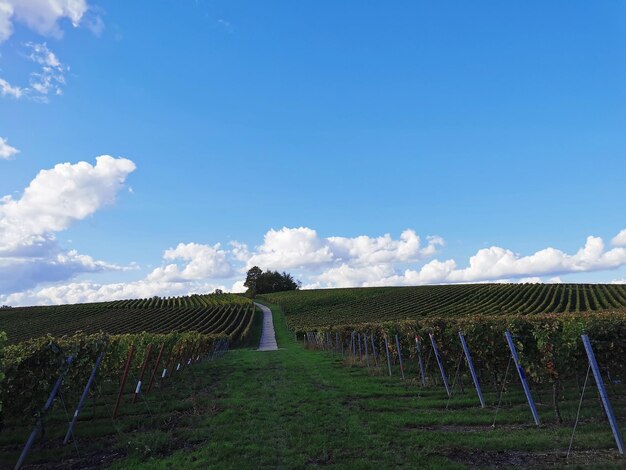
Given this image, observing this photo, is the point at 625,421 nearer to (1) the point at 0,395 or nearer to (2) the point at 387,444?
(2) the point at 387,444

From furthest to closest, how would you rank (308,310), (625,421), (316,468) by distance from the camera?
(308,310)
(625,421)
(316,468)

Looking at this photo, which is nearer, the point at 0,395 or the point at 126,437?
the point at 0,395

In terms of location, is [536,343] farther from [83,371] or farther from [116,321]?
[116,321]

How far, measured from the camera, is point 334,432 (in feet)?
26.9

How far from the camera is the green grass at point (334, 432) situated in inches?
261

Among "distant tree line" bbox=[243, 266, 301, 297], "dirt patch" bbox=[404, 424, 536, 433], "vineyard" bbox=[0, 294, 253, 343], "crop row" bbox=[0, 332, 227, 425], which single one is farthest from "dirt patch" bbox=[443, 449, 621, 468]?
"distant tree line" bbox=[243, 266, 301, 297]

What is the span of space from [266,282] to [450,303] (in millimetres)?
89950

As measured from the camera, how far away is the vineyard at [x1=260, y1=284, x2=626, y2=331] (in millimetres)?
65000

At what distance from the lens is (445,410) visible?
10344 mm

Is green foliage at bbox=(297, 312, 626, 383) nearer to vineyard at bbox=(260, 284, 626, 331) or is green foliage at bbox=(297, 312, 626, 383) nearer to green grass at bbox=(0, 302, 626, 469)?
green grass at bbox=(0, 302, 626, 469)

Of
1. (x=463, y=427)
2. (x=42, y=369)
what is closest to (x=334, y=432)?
(x=463, y=427)

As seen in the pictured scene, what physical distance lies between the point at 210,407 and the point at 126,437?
2725 millimetres

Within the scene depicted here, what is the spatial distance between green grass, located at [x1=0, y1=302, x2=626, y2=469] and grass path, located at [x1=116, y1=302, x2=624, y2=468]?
0.07 ft

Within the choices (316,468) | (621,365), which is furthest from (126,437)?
(621,365)
